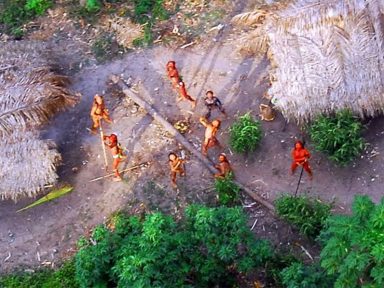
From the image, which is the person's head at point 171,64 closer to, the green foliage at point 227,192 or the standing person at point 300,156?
the green foliage at point 227,192

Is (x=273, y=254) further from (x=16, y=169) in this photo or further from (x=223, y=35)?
(x=223, y=35)

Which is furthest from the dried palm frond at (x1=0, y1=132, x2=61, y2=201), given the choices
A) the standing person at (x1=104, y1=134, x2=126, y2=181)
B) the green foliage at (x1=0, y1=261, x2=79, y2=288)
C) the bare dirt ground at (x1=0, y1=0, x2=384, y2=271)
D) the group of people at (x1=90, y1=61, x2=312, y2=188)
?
the green foliage at (x1=0, y1=261, x2=79, y2=288)

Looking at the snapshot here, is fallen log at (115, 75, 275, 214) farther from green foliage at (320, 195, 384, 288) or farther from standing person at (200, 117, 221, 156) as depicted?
green foliage at (320, 195, 384, 288)

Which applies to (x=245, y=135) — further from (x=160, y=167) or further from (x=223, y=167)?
(x=160, y=167)

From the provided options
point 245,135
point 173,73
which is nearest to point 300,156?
point 245,135

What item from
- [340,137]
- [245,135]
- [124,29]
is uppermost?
[124,29]
